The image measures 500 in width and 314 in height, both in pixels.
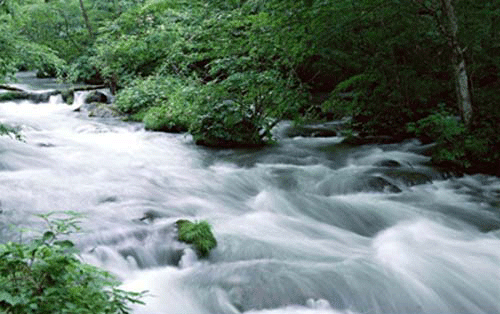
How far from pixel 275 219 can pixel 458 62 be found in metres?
4.24

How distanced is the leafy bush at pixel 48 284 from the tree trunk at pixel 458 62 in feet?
23.3

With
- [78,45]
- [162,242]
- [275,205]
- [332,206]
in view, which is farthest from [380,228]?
[78,45]

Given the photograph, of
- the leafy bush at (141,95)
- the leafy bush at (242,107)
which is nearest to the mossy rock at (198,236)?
the leafy bush at (242,107)

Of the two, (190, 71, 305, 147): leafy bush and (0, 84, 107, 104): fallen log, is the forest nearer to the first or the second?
(190, 71, 305, 147): leafy bush

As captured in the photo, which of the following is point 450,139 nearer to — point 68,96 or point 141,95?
point 141,95

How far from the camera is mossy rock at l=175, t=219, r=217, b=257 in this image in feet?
16.7

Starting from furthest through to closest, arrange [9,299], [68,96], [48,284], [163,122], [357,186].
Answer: [68,96] < [163,122] < [357,186] < [48,284] < [9,299]

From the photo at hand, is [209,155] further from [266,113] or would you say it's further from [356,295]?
[356,295]

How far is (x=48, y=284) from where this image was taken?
2684mm

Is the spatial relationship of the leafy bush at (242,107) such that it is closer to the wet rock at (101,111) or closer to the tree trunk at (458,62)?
the tree trunk at (458,62)

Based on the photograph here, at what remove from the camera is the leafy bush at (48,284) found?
99.1 inches

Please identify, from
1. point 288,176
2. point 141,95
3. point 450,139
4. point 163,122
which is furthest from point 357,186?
point 141,95

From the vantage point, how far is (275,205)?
23.9ft

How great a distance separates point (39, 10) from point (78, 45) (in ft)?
6.62
